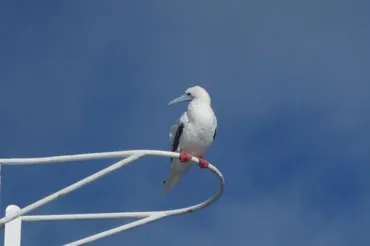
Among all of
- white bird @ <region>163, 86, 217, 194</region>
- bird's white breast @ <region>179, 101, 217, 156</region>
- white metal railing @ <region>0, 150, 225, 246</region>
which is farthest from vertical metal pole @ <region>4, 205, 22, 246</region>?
bird's white breast @ <region>179, 101, 217, 156</region>

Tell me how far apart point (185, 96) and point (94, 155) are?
7.91 meters

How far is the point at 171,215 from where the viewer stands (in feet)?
56.3

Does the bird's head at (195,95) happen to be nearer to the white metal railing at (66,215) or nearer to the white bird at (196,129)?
the white bird at (196,129)

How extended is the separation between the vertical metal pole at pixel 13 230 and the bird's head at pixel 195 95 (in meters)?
7.92

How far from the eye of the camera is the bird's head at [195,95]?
72.8ft

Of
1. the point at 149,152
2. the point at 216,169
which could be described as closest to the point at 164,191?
the point at 216,169

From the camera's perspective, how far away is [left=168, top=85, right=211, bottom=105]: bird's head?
22188 mm

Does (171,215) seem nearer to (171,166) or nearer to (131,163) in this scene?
(131,163)

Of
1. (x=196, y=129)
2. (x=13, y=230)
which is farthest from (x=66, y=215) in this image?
(x=196, y=129)

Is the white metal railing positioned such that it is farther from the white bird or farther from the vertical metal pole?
the white bird

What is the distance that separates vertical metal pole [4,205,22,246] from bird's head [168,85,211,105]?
7.92 m

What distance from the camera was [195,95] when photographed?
2233 centimetres

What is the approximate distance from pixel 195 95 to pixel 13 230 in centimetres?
825

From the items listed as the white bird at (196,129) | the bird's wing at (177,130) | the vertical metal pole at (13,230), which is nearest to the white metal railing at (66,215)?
the vertical metal pole at (13,230)
